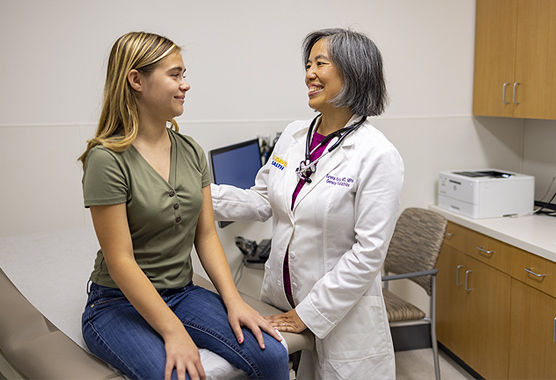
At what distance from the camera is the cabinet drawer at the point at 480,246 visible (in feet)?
8.53

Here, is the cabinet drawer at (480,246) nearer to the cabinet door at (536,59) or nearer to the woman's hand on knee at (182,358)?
the cabinet door at (536,59)

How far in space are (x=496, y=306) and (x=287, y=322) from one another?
1532mm

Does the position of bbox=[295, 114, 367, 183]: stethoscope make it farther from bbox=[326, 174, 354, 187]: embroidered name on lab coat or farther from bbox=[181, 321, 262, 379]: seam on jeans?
bbox=[181, 321, 262, 379]: seam on jeans

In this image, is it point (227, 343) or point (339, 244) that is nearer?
point (227, 343)

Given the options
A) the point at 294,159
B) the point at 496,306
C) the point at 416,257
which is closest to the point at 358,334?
the point at 294,159

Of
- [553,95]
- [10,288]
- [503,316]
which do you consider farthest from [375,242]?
[553,95]

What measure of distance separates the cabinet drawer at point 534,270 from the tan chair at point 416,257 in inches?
14.0

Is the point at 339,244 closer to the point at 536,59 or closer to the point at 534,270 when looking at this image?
the point at 534,270

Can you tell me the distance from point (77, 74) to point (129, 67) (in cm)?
134

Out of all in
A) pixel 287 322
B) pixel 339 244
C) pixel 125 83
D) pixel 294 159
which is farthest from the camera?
pixel 294 159

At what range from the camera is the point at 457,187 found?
2.99 metres

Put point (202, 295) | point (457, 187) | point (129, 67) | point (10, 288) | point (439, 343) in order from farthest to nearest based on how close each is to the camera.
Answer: point (439, 343)
point (457, 187)
point (10, 288)
point (202, 295)
point (129, 67)

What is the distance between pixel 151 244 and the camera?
4.67 ft

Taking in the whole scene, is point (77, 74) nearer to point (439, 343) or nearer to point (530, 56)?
point (530, 56)
